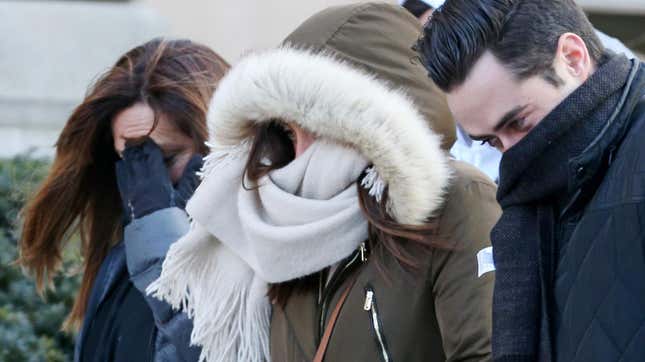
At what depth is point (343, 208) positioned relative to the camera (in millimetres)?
2764

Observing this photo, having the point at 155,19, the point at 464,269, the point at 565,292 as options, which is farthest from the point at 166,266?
the point at 155,19

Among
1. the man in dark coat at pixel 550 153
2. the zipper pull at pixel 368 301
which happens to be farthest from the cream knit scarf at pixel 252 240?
the man in dark coat at pixel 550 153

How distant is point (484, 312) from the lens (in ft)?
8.39

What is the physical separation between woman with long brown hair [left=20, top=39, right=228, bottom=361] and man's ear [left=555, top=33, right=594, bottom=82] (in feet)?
4.66

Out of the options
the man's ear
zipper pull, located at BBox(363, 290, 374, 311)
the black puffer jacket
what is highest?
the man's ear

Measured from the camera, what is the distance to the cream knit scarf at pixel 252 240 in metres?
2.77

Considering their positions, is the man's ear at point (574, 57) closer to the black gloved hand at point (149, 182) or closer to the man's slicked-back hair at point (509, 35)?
the man's slicked-back hair at point (509, 35)

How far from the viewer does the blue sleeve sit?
3324 mm

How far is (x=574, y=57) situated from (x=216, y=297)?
1.24m

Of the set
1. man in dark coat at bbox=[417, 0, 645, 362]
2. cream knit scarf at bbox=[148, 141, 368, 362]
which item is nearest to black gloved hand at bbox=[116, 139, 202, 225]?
cream knit scarf at bbox=[148, 141, 368, 362]

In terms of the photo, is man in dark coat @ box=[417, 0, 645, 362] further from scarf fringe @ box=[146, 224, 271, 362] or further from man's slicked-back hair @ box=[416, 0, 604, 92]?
scarf fringe @ box=[146, 224, 271, 362]

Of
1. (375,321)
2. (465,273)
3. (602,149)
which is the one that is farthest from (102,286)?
(602,149)

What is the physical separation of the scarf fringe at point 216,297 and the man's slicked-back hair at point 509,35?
0.94 metres

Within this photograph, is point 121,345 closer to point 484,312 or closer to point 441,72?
point 484,312
